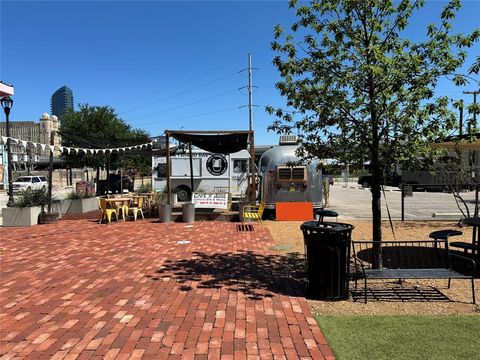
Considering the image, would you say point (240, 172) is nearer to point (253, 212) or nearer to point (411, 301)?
point (253, 212)

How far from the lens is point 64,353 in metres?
3.70

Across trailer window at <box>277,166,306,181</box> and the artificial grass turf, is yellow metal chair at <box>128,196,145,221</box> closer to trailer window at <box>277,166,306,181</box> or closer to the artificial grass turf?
trailer window at <box>277,166,306,181</box>

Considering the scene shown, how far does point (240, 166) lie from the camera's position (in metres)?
19.4

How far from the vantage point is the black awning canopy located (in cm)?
1324

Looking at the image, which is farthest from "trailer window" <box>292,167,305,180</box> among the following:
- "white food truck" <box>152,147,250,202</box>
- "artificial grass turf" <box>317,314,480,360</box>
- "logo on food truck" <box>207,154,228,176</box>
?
"artificial grass turf" <box>317,314,480,360</box>

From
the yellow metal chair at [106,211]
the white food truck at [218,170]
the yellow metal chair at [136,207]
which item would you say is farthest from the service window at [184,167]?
the yellow metal chair at [106,211]

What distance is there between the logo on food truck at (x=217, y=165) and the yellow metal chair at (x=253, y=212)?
7015 mm

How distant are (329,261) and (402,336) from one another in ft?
4.32

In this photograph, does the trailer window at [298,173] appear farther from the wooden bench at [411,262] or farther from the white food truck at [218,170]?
the white food truck at [218,170]

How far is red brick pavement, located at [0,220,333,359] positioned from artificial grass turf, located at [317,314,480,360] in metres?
0.21

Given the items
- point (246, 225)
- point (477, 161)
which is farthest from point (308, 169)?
point (477, 161)

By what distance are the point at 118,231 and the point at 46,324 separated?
6.50 meters

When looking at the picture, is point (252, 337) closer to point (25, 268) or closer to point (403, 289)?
→ point (403, 289)

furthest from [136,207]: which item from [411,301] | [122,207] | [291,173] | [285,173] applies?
[411,301]
